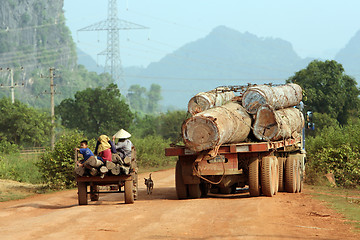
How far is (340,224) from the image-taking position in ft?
39.3

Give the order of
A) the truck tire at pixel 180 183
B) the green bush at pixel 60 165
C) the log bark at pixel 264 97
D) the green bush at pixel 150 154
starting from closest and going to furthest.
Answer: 1. the truck tire at pixel 180 183
2. the log bark at pixel 264 97
3. the green bush at pixel 60 165
4. the green bush at pixel 150 154

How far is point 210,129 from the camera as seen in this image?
15.7 metres

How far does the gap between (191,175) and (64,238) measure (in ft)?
22.9

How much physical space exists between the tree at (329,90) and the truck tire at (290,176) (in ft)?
116

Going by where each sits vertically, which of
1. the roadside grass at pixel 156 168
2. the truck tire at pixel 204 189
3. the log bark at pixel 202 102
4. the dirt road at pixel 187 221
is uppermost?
the log bark at pixel 202 102

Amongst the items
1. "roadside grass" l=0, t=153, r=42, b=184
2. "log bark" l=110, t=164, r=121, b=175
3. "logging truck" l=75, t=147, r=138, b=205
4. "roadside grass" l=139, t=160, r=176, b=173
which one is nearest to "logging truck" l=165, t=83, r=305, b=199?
"logging truck" l=75, t=147, r=138, b=205

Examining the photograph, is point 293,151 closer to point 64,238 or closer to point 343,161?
point 343,161

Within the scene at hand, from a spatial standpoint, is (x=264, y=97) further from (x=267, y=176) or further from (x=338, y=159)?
(x=338, y=159)

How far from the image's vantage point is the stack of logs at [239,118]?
15.8 m

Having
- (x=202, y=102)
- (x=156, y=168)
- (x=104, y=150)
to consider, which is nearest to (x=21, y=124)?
(x=156, y=168)

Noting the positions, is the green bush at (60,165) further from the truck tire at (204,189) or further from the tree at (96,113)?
the tree at (96,113)

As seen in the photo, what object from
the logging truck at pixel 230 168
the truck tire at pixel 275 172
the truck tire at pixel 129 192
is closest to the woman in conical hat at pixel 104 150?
the truck tire at pixel 129 192

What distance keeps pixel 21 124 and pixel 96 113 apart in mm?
15540

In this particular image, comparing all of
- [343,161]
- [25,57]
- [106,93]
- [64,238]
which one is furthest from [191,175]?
[25,57]
